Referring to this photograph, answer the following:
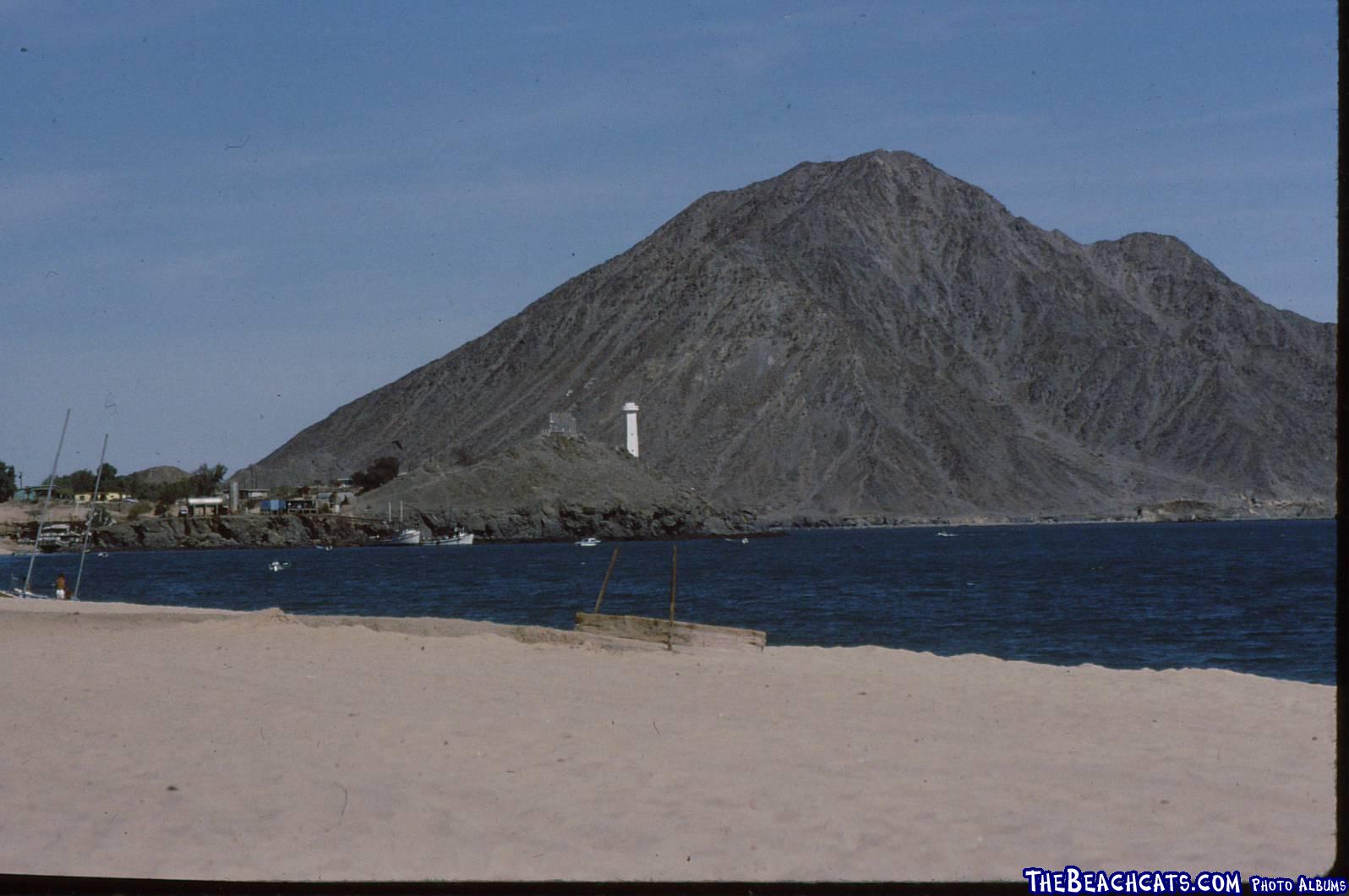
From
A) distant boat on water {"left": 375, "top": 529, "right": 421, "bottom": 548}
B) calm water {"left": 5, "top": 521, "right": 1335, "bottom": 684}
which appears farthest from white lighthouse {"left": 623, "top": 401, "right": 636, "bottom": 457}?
calm water {"left": 5, "top": 521, "right": 1335, "bottom": 684}

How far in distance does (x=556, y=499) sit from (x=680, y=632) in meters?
152

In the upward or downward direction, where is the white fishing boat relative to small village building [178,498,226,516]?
downward

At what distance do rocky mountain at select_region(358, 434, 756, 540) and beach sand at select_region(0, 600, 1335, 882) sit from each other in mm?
151890

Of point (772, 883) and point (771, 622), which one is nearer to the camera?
point (772, 883)

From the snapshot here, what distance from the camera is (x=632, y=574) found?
8331cm

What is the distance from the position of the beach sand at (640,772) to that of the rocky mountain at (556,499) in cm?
15189

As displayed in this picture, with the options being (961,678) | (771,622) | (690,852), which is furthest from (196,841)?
(771,622)

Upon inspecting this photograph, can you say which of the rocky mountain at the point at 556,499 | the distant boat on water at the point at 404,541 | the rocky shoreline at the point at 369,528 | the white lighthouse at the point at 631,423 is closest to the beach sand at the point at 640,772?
the distant boat on water at the point at 404,541

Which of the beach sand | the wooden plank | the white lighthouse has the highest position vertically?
the white lighthouse

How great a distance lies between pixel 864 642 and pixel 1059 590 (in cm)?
2607

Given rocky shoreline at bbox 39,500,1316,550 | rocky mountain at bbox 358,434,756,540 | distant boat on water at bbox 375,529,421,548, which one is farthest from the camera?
rocky mountain at bbox 358,434,756,540

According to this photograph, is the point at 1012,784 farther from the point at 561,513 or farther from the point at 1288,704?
the point at 561,513

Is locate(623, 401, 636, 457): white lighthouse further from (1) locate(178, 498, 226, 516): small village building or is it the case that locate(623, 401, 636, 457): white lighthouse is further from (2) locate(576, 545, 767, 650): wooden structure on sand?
(2) locate(576, 545, 767, 650): wooden structure on sand

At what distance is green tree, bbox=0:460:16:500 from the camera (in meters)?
192
